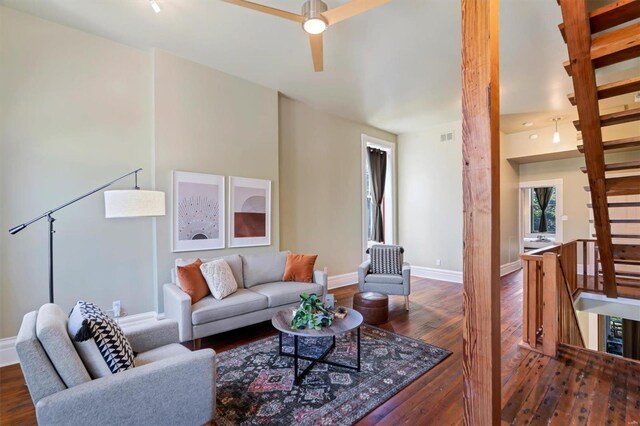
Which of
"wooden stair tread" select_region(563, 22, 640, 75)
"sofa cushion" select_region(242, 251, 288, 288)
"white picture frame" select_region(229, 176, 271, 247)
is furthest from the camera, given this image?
"white picture frame" select_region(229, 176, 271, 247)

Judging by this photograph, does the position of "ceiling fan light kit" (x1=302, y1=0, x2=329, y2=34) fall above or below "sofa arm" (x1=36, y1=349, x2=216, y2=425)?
above

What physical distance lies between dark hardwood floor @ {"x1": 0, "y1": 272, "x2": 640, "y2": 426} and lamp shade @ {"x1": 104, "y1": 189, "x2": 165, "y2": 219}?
1534 mm

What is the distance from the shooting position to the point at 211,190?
3930mm

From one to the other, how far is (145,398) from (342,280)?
14.3ft

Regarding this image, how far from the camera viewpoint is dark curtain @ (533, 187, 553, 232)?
9320mm

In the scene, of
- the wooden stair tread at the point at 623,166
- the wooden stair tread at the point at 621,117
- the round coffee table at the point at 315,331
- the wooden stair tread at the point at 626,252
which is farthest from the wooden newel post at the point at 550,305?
the round coffee table at the point at 315,331

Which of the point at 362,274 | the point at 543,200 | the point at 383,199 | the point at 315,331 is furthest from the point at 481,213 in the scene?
the point at 543,200

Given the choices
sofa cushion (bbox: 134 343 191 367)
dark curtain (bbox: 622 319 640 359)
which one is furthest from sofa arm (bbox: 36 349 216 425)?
dark curtain (bbox: 622 319 640 359)

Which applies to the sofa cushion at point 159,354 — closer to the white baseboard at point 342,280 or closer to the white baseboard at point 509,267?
the white baseboard at point 342,280

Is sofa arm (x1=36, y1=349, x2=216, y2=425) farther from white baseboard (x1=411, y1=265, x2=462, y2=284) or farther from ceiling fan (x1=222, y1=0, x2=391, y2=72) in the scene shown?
white baseboard (x1=411, y1=265, x2=462, y2=284)

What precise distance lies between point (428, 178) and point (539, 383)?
A: 4712mm

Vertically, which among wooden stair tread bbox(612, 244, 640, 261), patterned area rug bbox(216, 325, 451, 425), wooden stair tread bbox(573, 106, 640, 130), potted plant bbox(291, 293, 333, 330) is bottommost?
patterned area rug bbox(216, 325, 451, 425)

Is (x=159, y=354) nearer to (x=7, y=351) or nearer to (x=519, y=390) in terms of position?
(x=7, y=351)

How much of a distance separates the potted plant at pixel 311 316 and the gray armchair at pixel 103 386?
0.88 meters
